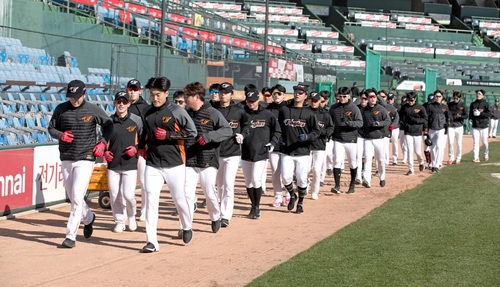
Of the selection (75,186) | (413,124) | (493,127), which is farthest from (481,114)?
(493,127)

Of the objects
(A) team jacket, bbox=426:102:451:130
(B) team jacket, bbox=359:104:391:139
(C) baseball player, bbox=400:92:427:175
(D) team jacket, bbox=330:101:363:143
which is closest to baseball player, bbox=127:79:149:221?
(D) team jacket, bbox=330:101:363:143

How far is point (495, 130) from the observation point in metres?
43.3

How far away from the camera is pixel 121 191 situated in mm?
11859

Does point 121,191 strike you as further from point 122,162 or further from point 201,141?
point 201,141

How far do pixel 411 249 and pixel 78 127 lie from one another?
4611 mm

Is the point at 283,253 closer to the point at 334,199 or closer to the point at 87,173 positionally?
the point at 87,173

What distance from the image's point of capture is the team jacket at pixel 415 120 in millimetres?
21062

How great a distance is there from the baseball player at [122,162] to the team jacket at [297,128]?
3.16 meters

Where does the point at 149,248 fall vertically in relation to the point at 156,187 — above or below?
below

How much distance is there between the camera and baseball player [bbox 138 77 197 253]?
392 inches

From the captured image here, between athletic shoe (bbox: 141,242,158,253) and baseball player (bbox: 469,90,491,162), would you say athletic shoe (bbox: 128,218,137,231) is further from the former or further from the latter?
baseball player (bbox: 469,90,491,162)

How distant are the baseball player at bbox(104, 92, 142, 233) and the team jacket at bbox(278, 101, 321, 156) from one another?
3156 mm

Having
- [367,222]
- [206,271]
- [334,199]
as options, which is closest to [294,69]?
[334,199]

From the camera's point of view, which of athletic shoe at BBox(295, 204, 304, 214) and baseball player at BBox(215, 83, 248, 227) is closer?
baseball player at BBox(215, 83, 248, 227)
